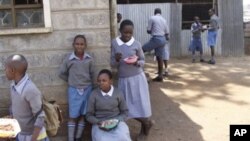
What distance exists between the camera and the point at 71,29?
4848 mm

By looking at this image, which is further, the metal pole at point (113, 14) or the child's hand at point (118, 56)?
the metal pole at point (113, 14)

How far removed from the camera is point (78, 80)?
4.65m

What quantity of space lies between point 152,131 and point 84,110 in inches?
46.4

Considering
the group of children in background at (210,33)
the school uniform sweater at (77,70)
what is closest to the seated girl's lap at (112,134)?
the school uniform sweater at (77,70)

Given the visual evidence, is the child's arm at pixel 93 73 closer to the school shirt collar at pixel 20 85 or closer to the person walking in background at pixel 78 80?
the person walking in background at pixel 78 80

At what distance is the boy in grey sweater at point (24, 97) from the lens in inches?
126

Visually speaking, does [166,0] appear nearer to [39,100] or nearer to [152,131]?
[152,131]

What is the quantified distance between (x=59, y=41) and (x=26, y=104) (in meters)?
1.73

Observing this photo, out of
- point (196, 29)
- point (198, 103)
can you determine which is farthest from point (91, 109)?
point (196, 29)

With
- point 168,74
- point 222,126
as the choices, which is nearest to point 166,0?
point 168,74

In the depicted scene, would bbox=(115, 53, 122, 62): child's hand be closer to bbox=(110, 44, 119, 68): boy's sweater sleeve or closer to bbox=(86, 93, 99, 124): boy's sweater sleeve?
bbox=(110, 44, 119, 68): boy's sweater sleeve

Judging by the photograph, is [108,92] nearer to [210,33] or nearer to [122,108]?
[122,108]

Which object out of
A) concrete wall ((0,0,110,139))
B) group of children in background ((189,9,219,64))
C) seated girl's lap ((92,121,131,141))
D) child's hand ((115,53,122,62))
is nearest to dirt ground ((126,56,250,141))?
group of children in background ((189,9,219,64))

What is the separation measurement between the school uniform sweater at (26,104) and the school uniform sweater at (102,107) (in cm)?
110
